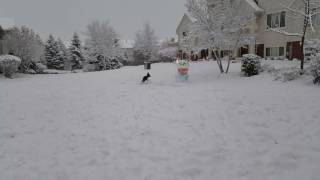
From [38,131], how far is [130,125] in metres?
2.39

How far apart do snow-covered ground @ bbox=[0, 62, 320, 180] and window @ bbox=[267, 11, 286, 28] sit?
1944 centimetres

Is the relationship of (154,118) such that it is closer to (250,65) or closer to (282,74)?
(282,74)

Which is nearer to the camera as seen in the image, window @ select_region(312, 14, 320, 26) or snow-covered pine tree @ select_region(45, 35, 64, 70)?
window @ select_region(312, 14, 320, 26)

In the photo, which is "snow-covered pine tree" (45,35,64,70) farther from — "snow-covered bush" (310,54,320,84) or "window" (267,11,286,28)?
"snow-covered bush" (310,54,320,84)

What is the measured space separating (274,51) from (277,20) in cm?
305

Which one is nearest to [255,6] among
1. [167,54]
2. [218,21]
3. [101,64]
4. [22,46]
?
[218,21]

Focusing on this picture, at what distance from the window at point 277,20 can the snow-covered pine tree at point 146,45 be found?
37021 millimetres

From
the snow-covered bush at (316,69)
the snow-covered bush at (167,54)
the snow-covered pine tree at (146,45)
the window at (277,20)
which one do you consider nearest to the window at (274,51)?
the window at (277,20)

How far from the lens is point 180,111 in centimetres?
926

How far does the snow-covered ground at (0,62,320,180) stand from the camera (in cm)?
520

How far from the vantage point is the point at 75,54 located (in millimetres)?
58062

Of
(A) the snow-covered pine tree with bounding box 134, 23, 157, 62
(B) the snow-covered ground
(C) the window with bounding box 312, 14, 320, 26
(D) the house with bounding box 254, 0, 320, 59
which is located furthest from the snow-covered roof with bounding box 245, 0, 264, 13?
(A) the snow-covered pine tree with bounding box 134, 23, 157, 62

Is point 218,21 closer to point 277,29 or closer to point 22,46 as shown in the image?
point 277,29

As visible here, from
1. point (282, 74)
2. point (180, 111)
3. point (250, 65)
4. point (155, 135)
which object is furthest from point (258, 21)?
point (155, 135)
